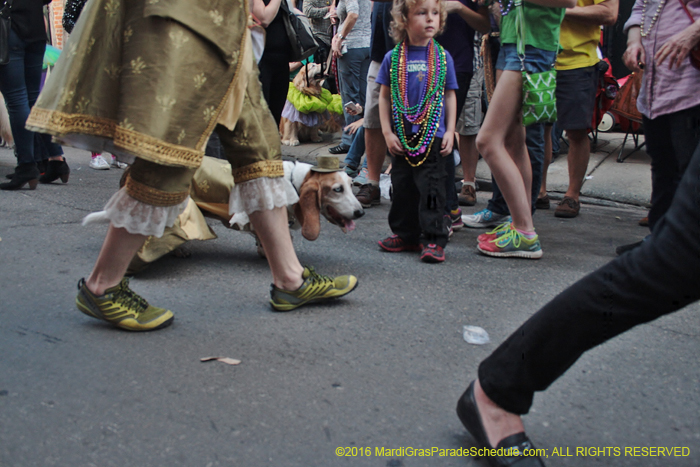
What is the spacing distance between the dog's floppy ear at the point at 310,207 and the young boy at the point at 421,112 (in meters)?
0.66

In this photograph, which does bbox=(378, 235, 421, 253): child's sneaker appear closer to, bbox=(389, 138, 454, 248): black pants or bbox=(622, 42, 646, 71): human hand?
bbox=(389, 138, 454, 248): black pants

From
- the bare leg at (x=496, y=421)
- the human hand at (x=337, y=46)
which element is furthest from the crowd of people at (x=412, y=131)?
the human hand at (x=337, y=46)

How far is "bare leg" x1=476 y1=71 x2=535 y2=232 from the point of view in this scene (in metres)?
3.48

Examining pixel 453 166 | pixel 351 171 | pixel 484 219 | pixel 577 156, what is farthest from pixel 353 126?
pixel 453 166

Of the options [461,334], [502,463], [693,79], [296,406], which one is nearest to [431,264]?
[461,334]

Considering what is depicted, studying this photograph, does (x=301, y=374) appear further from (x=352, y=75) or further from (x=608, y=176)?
(x=352, y=75)

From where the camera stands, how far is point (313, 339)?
2.34m

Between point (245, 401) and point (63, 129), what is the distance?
1023 millimetres

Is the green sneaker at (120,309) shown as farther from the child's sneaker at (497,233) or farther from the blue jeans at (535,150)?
the blue jeans at (535,150)

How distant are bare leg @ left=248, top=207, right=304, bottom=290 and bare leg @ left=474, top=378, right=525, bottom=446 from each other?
1140 mm

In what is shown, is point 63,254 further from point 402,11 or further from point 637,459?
point 637,459

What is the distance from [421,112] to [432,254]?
0.80 meters

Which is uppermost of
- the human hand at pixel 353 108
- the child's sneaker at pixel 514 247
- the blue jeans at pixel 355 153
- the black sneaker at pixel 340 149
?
the human hand at pixel 353 108

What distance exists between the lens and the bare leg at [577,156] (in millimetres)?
4828
